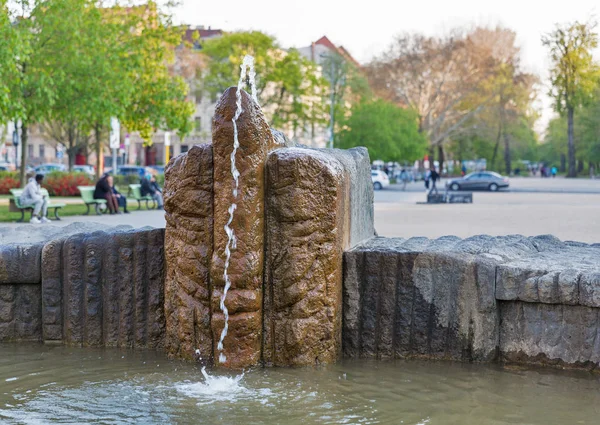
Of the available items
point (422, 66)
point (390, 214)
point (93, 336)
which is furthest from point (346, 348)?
point (422, 66)

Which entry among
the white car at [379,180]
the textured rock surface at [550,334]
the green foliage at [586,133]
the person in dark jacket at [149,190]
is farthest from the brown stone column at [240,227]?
the green foliage at [586,133]

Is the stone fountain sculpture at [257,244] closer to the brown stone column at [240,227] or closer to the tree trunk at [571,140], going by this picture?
the brown stone column at [240,227]

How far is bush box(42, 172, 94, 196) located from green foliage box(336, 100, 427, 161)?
2090cm

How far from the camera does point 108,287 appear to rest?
6867 mm

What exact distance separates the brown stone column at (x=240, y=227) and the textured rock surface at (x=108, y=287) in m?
0.85

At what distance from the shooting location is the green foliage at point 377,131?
54.9 meters

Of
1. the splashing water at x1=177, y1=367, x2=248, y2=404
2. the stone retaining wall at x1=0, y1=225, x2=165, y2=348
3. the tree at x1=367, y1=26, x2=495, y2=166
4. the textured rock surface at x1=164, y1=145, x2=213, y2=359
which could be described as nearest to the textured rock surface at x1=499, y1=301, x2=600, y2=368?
the splashing water at x1=177, y1=367, x2=248, y2=404

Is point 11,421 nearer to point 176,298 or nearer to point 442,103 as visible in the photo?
point 176,298

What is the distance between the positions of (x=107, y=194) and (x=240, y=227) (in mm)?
19952

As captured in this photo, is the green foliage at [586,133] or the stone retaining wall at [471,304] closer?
the stone retaining wall at [471,304]

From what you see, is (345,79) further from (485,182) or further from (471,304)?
(471,304)

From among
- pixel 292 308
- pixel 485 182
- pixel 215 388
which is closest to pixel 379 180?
pixel 485 182

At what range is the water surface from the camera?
512 centimetres

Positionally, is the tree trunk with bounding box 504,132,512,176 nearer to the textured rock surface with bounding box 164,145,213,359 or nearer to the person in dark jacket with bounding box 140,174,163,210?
the person in dark jacket with bounding box 140,174,163,210
